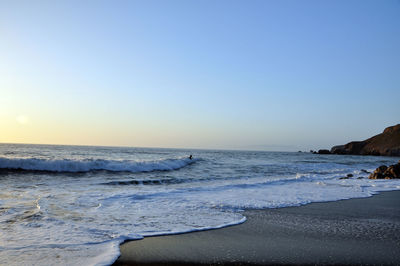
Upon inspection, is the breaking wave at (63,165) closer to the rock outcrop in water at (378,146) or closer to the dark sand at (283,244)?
the dark sand at (283,244)

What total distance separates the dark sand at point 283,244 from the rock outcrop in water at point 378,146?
343 ft

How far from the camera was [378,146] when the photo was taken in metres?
104

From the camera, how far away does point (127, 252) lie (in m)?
4.13

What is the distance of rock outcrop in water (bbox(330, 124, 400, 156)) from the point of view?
94.8 metres

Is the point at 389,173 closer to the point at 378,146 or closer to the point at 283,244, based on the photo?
the point at 283,244

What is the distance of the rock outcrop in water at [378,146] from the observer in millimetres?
94812

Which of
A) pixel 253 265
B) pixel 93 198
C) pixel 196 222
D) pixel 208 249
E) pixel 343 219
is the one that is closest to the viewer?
pixel 253 265

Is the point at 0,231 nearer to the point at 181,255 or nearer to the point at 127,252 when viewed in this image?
the point at 127,252

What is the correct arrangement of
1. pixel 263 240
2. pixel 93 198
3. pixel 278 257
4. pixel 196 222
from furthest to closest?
pixel 93 198 < pixel 196 222 < pixel 263 240 < pixel 278 257

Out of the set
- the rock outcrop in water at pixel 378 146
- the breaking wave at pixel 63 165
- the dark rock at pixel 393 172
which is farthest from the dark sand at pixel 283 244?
the rock outcrop in water at pixel 378 146

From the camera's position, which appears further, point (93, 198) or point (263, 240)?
point (93, 198)

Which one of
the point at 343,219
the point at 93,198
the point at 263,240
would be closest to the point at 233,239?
the point at 263,240

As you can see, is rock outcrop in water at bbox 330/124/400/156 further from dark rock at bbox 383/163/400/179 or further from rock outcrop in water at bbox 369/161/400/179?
dark rock at bbox 383/163/400/179

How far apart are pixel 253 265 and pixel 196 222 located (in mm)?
2603
